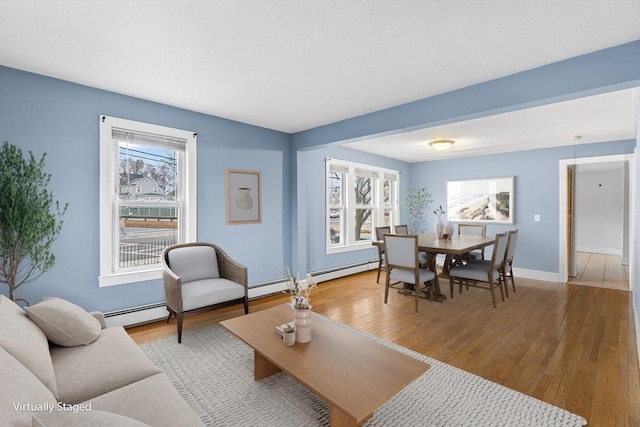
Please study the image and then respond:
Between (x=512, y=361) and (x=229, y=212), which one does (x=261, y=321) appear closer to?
(x=229, y=212)

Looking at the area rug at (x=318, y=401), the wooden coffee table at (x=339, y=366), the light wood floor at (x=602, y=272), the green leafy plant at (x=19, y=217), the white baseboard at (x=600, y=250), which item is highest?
the green leafy plant at (x=19, y=217)

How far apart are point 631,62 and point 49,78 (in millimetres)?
4697

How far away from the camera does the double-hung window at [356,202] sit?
5535 mm

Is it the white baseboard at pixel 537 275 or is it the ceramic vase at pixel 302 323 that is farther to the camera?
the white baseboard at pixel 537 275

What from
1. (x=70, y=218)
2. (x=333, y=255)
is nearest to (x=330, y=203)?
(x=333, y=255)

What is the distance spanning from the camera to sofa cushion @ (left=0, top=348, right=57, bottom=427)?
0.89m

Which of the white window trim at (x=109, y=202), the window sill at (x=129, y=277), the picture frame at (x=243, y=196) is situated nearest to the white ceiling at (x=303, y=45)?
the white window trim at (x=109, y=202)

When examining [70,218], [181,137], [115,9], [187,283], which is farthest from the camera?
[181,137]

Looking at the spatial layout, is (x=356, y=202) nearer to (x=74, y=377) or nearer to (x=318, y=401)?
(x=318, y=401)

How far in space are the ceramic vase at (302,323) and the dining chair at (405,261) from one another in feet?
6.71

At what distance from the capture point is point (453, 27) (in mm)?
1928

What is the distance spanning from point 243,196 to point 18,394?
3203 mm

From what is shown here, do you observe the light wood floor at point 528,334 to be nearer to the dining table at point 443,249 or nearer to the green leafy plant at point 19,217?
the dining table at point 443,249

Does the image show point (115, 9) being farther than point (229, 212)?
No
